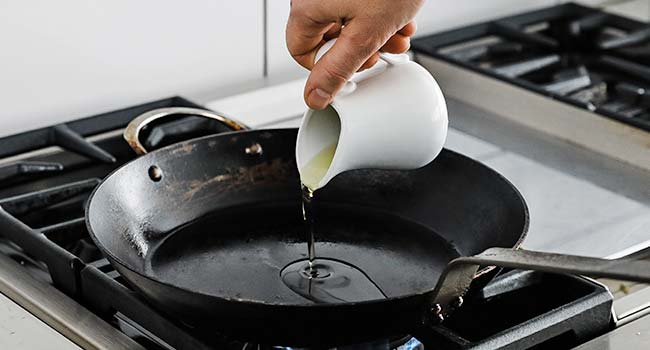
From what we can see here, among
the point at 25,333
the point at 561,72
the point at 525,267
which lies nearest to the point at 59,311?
the point at 25,333

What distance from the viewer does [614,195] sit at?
129cm

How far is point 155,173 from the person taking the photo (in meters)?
1.13

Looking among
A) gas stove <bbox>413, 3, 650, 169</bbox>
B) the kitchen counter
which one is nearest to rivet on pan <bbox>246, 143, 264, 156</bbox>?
the kitchen counter

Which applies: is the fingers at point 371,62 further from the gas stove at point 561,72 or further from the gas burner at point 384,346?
the gas stove at point 561,72

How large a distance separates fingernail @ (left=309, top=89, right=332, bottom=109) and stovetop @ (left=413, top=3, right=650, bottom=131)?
0.56 meters

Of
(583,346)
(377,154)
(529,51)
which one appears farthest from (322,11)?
(529,51)

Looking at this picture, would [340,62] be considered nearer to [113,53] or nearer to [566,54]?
[113,53]

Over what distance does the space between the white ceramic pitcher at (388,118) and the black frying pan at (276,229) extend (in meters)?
0.10

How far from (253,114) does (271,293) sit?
1.63 feet

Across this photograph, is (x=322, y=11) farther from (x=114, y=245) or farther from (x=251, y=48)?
(x=251, y=48)

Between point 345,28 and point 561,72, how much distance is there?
74 centimetres

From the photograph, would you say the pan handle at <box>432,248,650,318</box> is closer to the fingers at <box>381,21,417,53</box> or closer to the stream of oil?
the stream of oil

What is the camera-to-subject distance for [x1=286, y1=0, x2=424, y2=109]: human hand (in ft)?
2.92

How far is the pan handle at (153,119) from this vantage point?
1.19 meters
